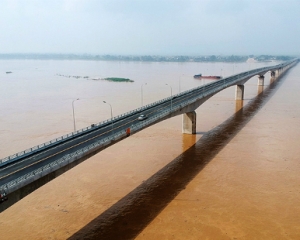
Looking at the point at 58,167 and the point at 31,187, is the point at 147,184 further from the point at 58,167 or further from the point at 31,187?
the point at 31,187

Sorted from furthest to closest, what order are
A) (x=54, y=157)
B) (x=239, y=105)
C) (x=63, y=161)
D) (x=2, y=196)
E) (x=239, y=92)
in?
(x=239, y=92) → (x=239, y=105) → (x=54, y=157) → (x=63, y=161) → (x=2, y=196)

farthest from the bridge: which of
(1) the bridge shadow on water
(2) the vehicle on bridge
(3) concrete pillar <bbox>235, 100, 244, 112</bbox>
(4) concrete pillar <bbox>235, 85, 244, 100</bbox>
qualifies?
(4) concrete pillar <bbox>235, 85, 244, 100</bbox>

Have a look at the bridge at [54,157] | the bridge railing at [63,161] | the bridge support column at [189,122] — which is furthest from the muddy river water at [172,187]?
the bridge railing at [63,161]

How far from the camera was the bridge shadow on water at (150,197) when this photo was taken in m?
19.7

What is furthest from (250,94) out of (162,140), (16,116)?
(16,116)

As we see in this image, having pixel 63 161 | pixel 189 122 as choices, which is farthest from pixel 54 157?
pixel 189 122

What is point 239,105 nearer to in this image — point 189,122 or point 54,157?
point 189,122

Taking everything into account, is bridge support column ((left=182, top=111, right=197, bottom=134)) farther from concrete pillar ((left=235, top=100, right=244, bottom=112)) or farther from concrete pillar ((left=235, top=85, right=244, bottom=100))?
concrete pillar ((left=235, top=85, right=244, bottom=100))

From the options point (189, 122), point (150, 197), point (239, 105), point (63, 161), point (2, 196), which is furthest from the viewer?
point (239, 105)

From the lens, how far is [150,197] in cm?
2402

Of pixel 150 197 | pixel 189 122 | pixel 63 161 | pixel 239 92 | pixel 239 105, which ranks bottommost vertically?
pixel 150 197

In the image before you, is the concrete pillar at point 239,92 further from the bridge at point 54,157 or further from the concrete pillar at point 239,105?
the bridge at point 54,157

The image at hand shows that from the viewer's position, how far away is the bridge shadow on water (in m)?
19.7

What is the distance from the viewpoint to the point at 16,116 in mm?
51781
